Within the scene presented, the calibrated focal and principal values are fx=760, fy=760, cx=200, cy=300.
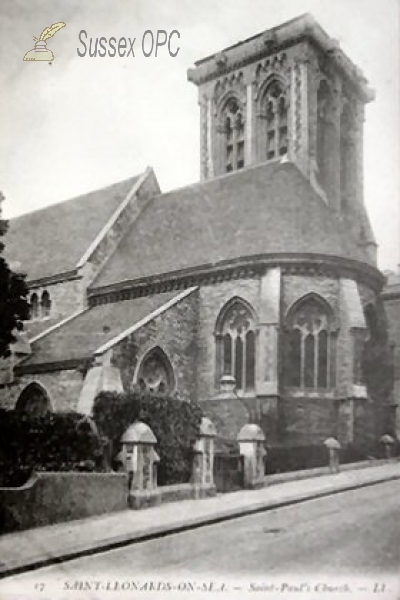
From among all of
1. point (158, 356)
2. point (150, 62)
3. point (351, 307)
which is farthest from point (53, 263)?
point (150, 62)

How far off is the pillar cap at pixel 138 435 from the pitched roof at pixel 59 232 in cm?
1113

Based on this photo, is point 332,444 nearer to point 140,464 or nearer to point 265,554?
point 140,464

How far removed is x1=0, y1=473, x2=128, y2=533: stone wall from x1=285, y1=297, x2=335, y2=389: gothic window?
814 cm

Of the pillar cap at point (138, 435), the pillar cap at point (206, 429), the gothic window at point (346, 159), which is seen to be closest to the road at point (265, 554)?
the pillar cap at point (138, 435)

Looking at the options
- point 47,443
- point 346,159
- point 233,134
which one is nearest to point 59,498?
point 47,443

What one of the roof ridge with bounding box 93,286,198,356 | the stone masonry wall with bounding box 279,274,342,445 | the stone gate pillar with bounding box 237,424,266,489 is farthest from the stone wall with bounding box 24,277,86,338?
the stone gate pillar with bounding box 237,424,266,489

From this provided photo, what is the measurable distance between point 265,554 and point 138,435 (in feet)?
14.7

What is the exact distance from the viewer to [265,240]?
21.1 m

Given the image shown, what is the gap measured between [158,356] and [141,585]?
11.3 meters

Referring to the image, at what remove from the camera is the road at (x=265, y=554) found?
9039mm

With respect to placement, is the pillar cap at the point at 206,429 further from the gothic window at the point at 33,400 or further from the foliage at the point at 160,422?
the gothic window at the point at 33,400

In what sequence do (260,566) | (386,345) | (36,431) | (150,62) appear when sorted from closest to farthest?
(260,566) → (150,62) → (36,431) → (386,345)

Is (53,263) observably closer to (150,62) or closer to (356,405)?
(356,405)

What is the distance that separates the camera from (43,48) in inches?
466
